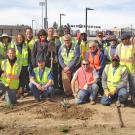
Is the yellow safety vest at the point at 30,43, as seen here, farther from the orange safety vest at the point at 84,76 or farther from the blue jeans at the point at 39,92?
the orange safety vest at the point at 84,76

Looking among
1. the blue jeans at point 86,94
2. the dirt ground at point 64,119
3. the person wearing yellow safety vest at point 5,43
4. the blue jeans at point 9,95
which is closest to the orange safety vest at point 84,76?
the blue jeans at point 86,94

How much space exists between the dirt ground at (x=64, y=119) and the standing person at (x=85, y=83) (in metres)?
0.23

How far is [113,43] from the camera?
480 inches

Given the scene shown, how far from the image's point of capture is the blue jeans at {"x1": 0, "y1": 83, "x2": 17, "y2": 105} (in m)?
11.2

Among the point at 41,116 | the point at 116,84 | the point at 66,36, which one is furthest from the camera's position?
the point at 66,36

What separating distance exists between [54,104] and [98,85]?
4.53 feet

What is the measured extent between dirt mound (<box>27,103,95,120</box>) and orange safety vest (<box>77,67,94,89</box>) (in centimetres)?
83

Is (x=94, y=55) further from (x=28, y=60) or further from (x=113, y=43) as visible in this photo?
(x=28, y=60)

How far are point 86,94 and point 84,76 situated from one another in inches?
19.3

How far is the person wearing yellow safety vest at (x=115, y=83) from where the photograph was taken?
11.0 m

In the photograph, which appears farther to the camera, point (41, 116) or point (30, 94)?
point (30, 94)

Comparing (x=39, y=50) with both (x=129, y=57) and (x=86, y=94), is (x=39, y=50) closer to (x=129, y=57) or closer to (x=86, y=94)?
(x=86, y=94)

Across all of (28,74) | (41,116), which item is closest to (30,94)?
(28,74)

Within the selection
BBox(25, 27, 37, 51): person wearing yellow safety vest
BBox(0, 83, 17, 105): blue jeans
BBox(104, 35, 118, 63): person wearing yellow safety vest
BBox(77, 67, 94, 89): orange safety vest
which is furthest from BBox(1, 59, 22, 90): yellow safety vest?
BBox(104, 35, 118, 63): person wearing yellow safety vest
